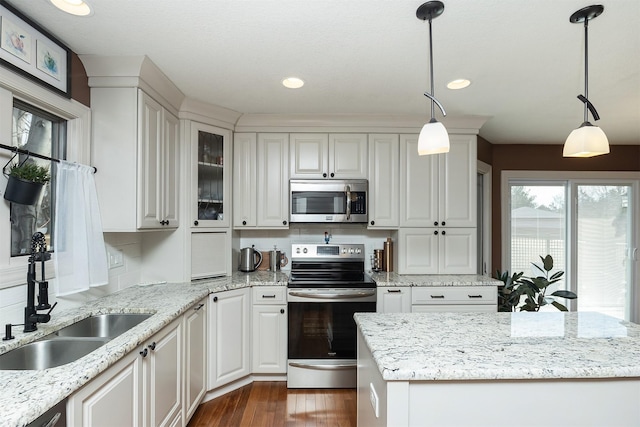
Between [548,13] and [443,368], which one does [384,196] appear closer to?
[548,13]

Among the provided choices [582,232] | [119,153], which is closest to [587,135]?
[119,153]

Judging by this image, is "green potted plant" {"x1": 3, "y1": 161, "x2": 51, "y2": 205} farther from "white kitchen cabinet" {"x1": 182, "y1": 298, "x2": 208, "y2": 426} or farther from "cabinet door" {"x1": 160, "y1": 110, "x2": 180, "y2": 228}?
"white kitchen cabinet" {"x1": 182, "y1": 298, "x2": 208, "y2": 426}

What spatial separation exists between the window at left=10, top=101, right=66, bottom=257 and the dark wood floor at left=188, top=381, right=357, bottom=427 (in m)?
1.55

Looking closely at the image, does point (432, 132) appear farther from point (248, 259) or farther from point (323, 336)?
point (248, 259)

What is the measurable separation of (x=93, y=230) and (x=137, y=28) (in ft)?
3.58

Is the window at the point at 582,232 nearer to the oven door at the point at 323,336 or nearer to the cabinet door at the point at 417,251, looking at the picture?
the cabinet door at the point at 417,251

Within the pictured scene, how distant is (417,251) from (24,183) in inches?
108

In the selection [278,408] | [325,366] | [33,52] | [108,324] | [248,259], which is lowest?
[278,408]

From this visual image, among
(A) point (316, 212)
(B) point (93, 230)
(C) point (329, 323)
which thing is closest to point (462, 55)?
(A) point (316, 212)

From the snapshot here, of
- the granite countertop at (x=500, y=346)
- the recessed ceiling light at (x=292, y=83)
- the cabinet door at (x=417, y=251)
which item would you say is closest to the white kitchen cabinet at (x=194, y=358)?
the granite countertop at (x=500, y=346)

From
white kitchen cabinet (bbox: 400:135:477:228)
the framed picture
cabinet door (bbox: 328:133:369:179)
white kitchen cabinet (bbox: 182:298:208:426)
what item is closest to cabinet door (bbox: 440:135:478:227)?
white kitchen cabinet (bbox: 400:135:477:228)

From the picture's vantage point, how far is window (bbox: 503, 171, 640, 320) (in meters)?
4.02

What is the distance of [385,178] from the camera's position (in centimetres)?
309

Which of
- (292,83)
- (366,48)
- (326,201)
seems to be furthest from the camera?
(326,201)
